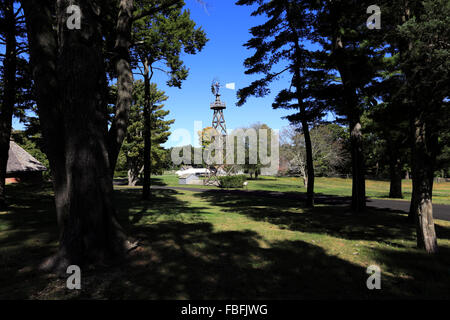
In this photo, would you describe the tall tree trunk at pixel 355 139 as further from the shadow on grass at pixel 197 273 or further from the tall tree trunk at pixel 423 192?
the shadow on grass at pixel 197 273

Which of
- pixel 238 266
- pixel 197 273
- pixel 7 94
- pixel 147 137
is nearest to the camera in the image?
pixel 197 273

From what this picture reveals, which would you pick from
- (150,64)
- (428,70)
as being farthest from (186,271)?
(150,64)

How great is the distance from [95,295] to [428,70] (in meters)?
7.45

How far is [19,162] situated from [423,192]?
3479 cm

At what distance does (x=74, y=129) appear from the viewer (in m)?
4.18

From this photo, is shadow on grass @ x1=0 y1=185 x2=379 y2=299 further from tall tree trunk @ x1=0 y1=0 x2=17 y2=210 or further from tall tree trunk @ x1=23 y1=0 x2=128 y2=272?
tall tree trunk @ x1=0 y1=0 x2=17 y2=210

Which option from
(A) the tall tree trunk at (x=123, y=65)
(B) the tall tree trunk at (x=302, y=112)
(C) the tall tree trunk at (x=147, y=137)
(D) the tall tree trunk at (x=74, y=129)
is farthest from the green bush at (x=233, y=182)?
(D) the tall tree trunk at (x=74, y=129)

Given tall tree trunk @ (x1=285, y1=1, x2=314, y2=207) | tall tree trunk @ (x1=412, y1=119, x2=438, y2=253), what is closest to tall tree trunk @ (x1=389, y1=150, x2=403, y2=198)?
tall tree trunk @ (x1=285, y1=1, x2=314, y2=207)

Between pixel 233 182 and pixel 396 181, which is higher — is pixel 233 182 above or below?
below

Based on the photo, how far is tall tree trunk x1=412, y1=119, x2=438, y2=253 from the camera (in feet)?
17.4

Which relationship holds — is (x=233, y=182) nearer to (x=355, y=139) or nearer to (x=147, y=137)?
(x=147, y=137)

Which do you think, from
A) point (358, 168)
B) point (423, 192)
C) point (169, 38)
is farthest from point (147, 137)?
point (423, 192)

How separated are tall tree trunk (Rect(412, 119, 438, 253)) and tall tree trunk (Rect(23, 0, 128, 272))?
6.62 meters
